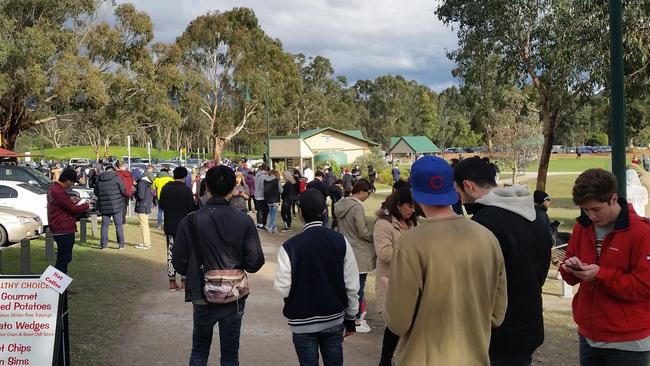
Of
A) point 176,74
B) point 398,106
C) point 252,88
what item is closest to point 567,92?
point 176,74

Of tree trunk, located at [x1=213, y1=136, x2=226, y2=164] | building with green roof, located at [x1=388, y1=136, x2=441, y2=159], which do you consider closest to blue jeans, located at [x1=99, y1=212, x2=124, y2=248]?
tree trunk, located at [x1=213, y1=136, x2=226, y2=164]

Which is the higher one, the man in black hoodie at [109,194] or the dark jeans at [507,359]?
the man in black hoodie at [109,194]

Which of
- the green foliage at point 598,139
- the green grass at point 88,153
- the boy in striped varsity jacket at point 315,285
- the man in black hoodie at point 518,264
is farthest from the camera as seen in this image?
the green foliage at point 598,139

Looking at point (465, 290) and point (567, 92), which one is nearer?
point (465, 290)

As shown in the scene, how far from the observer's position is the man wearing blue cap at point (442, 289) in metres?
2.59

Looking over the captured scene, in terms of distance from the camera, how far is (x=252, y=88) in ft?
162

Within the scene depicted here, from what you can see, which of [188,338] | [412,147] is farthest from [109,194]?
[412,147]

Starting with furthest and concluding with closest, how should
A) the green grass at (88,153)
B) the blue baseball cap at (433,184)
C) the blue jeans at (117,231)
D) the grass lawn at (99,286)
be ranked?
the green grass at (88,153) < the blue jeans at (117,231) < the grass lawn at (99,286) < the blue baseball cap at (433,184)

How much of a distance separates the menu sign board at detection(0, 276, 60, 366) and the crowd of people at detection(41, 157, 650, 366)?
1.11 meters

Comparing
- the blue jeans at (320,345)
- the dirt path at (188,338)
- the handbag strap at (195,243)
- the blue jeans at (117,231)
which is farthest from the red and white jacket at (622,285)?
the blue jeans at (117,231)

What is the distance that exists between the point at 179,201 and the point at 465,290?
676 centimetres

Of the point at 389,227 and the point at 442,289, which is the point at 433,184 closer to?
the point at 442,289

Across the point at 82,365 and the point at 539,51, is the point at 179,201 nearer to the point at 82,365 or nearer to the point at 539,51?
the point at 82,365

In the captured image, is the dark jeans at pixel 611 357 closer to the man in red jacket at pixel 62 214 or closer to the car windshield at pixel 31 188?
the man in red jacket at pixel 62 214
